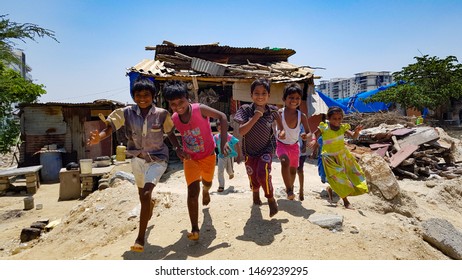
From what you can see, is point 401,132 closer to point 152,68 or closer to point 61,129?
point 152,68

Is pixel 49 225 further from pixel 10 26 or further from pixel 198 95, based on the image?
pixel 198 95

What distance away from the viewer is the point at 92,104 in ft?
43.3

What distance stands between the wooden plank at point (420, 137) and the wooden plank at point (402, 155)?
351 millimetres

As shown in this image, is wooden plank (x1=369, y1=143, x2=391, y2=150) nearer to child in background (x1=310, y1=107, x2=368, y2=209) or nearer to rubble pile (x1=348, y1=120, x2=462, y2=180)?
rubble pile (x1=348, y1=120, x2=462, y2=180)

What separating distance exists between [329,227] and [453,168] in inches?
312

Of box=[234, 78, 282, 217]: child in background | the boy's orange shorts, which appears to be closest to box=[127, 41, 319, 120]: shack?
box=[234, 78, 282, 217]: child in background

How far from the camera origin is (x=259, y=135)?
3.85 metres

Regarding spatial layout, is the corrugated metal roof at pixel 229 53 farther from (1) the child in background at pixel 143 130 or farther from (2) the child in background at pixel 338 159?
(1) the child in background at pixel 143 130

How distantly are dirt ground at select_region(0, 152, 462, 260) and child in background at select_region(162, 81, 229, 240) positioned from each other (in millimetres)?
457

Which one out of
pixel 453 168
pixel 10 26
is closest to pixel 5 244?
pixel 10 26

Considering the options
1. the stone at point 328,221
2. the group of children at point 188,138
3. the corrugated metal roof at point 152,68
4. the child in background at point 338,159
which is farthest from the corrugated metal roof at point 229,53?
the stone at point 328,221

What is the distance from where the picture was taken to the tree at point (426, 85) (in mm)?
17625

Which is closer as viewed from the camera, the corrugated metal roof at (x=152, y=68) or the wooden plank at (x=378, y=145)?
the wooden plank at (x=378, y=145)

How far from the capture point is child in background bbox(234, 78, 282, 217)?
366cm
